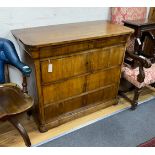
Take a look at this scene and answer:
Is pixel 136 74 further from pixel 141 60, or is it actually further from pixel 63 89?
pixel 63 89

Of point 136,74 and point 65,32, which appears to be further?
point 136,74

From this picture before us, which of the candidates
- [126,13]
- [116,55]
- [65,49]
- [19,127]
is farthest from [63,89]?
[126,13]

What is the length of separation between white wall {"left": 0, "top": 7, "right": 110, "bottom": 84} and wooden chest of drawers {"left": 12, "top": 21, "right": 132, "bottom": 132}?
83 mm

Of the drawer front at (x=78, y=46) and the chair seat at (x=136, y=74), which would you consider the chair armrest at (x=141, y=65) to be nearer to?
the chair seat at (x=136, y=74)

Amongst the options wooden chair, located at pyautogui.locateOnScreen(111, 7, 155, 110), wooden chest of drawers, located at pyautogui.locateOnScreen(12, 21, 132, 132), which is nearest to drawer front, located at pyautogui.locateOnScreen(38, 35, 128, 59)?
wooden chest of drawers, located at pyautogui.locateOnScreen(12, 21, 132, 132)

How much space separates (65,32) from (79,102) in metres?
0.75

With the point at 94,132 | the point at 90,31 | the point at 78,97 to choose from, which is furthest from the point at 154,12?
the point at 94,132

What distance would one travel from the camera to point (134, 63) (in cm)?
226

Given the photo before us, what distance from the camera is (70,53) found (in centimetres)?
168

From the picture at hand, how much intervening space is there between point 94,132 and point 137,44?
1138 millimetres

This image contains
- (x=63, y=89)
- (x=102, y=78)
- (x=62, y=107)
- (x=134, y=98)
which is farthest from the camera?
(x=134, y=98)

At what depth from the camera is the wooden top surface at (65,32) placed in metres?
1.52

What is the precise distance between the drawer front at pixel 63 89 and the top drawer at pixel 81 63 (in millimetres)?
67

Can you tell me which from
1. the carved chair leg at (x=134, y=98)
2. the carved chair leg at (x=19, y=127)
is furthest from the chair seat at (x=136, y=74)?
the carved chair leg at (x=19, y=127)
